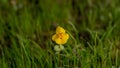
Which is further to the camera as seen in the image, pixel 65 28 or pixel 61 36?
pixel 65 28

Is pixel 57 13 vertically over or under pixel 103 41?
over

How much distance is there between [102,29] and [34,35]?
64cm

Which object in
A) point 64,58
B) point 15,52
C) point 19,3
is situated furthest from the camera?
point 19,3

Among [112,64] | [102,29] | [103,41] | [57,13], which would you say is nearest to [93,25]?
[102,29]

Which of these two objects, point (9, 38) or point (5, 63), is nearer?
Answer: point (5, 63)

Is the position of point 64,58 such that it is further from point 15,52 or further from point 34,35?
point 34,35

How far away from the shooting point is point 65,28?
3404 mm

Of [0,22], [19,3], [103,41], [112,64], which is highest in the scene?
[19,3]

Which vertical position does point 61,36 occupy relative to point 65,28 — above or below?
below

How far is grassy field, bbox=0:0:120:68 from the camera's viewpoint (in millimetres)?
2617

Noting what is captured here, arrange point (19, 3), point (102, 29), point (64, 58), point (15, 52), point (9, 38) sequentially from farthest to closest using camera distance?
1. point (19, 3)
2. point (102, 29)
3. point (9, 38)
4. point (15, 52)
5. point (64, 58)

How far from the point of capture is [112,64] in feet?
8.80

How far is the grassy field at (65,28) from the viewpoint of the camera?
8.59 feet

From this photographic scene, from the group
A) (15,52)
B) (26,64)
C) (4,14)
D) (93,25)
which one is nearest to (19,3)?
(4,14)
